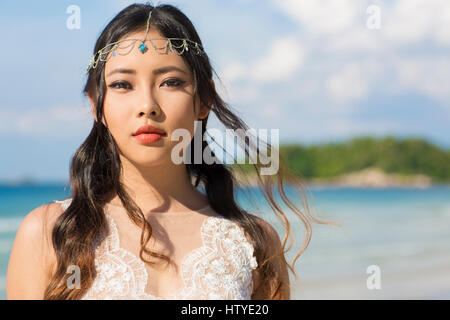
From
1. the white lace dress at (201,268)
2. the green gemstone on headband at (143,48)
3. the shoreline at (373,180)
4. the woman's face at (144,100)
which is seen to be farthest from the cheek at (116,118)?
the shoreline at (373,180)

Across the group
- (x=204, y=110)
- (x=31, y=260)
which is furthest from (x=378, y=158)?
(x=31, y=260)

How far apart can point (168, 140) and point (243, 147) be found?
54cm

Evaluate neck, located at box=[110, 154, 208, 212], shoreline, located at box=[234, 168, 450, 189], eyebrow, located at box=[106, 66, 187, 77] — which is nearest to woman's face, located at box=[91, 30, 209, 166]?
eyebrow, located at box=[106, 66, 187, 77]

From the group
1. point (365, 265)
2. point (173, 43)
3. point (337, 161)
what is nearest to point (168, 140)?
point (173, 43)

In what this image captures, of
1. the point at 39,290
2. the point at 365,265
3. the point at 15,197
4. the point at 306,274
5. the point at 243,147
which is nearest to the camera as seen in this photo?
the point at 39,290

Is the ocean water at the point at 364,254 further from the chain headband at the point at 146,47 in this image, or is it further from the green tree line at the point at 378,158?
the green tree line at the point at 378,158

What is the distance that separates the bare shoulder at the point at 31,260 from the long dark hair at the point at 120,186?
0.03 m

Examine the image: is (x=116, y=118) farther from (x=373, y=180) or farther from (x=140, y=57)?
(x=373, y=180)

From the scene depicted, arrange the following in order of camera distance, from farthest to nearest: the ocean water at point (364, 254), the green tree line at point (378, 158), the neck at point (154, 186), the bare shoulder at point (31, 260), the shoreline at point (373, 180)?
the green tree line at point (378, 158)
the shoreline at point (373, 180)
the ocean water at point (364, 254)
the neck at point (154, 186)
the bare shoulder at point (31, 260)

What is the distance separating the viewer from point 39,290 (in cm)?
227

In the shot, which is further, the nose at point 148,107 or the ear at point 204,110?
the ear at point 204,110

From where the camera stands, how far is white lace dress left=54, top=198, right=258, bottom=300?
2.32 metres

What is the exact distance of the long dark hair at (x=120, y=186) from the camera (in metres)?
2.34
